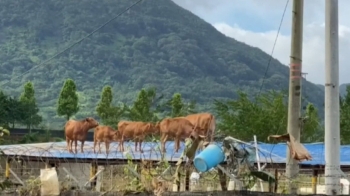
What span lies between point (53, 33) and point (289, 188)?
150m

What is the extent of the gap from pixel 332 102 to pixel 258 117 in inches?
1064

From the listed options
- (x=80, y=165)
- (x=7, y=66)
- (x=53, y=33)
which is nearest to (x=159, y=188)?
(x=80, y=165)

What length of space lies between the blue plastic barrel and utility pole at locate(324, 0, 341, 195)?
1447 millimetres

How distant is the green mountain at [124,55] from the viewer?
11950 cm

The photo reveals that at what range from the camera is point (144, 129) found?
18.1 m

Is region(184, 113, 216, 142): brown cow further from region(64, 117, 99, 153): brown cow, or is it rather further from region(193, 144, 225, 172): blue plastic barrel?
region(193, 144, 225, 172): blue plastic barrel

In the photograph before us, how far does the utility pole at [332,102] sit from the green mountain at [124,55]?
8673 cm

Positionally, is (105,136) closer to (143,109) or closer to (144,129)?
(144,129)

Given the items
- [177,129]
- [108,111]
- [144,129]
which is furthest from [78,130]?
[108,111]

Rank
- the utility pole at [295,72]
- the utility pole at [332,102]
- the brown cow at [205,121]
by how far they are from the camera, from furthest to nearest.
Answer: the brown cow at [205,121]
the utility pole at [295,72]
the utility pole at [332,102]

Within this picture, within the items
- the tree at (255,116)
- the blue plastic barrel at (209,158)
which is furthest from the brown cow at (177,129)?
the tree at (255,116)

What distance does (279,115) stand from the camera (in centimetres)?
3619

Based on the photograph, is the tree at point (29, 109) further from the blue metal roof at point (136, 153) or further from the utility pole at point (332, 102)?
the utility pole at point (332, 102)

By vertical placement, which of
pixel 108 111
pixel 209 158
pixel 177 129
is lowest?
pixel 209 158
